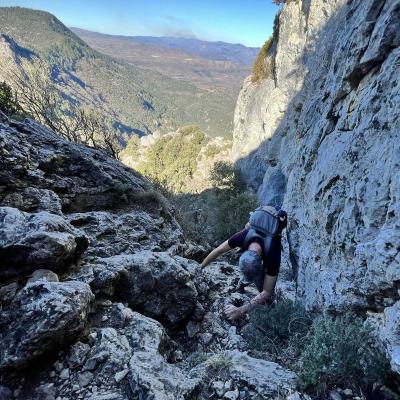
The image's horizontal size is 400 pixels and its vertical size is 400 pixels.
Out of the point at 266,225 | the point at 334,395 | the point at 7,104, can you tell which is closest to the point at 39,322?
the point at 334,395

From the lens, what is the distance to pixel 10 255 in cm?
510

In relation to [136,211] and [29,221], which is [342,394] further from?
[136,211]

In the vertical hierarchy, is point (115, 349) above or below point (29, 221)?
below

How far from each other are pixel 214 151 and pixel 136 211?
1885 inches

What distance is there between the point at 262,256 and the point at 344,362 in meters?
2.75

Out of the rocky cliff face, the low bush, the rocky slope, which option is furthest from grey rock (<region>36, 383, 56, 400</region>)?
the rocky cliff face

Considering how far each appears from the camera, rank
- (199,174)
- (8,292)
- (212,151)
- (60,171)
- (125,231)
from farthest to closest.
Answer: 1. (212,151)
2. (199,174)
3. (60,171)
4. (125,231)
5. (8,292)

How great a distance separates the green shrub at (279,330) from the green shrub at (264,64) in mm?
32990

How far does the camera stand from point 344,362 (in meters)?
4.14

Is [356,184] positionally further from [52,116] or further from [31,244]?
[52,116]

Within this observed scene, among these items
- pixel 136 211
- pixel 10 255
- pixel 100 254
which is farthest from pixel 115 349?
pixel 136 211

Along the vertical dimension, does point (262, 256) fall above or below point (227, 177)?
above

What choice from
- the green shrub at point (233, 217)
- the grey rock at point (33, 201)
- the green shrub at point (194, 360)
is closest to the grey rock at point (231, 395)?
the green shrub at point (194, 360)

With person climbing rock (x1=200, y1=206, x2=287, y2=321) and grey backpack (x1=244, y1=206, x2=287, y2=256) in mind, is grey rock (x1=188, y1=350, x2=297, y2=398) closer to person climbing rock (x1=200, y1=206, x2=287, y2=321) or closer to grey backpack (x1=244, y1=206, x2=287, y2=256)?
person climbing rock (x1=200, y1=206, x2=287, y2=321)
